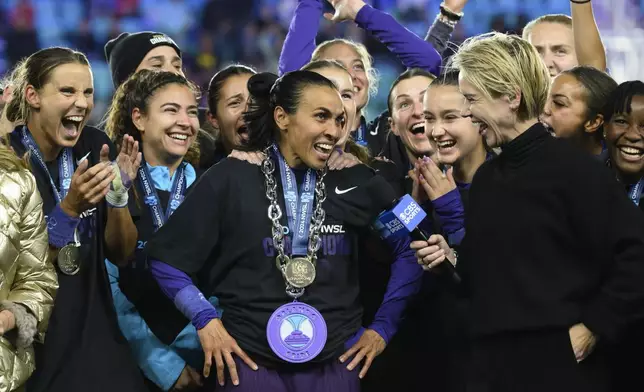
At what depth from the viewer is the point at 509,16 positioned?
866 cm

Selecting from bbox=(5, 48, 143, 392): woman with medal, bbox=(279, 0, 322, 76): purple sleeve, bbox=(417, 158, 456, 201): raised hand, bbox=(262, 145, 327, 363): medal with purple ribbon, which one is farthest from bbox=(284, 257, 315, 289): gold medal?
bbox=(279, 0, 322, 76): purple sleeve

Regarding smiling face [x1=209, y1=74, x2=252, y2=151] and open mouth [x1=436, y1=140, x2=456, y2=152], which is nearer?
open mouth [x1=436, y1=140, x2=456, y2=152]

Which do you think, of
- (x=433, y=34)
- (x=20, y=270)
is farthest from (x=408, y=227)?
(x=433, y=34)

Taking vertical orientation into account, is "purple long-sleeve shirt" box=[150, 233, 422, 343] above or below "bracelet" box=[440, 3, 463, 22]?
below

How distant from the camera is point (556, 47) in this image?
18.5ft

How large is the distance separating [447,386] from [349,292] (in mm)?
731

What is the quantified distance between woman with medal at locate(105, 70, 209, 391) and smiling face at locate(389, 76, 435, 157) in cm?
90

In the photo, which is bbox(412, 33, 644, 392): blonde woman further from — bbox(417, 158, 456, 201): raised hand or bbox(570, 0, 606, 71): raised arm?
bbox(570, 0, 606, 71): raised arm

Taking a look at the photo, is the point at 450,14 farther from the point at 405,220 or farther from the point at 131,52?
the point at 405,220

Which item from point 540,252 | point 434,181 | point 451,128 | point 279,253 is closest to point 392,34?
point 451,128

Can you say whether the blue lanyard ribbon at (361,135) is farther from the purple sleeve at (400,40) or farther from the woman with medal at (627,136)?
the woman with medal at (627,136)

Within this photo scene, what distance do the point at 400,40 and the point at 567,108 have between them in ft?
3.57

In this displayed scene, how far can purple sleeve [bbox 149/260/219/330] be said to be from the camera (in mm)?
4086

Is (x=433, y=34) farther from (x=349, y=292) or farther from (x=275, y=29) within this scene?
(x=275, y=29)
